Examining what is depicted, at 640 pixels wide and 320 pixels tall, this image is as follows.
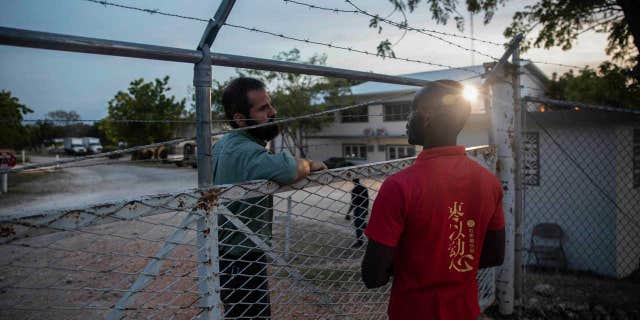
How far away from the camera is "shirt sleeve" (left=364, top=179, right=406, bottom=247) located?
4.85 feet

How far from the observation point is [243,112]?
6.79 feet

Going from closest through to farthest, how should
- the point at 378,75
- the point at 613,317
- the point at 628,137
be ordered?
1. the point at 378,75
2. the point at 613,317
3. the point at 628,137

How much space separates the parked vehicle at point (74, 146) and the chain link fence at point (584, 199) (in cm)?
5138

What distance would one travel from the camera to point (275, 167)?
1.69 meters

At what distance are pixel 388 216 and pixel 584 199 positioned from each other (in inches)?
299

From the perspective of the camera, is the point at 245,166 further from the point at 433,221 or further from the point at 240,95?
the point at 433,221

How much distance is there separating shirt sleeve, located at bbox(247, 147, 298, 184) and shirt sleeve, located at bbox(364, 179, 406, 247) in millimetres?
411

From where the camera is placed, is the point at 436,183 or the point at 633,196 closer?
the point at 436,183

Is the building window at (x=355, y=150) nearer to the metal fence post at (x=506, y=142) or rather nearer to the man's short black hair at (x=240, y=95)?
the metal fence post at (x=506, y=142)

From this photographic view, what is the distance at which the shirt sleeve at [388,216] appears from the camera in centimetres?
148

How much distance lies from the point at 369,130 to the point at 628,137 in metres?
20.2

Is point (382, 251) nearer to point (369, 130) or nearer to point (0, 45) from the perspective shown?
point (0, 45)

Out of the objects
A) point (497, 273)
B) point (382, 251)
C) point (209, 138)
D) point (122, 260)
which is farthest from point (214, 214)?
point (122, 260)

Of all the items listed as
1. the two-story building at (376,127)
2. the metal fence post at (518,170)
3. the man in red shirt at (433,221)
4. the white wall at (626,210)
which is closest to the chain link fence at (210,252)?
the metal fence post at (518,170)
